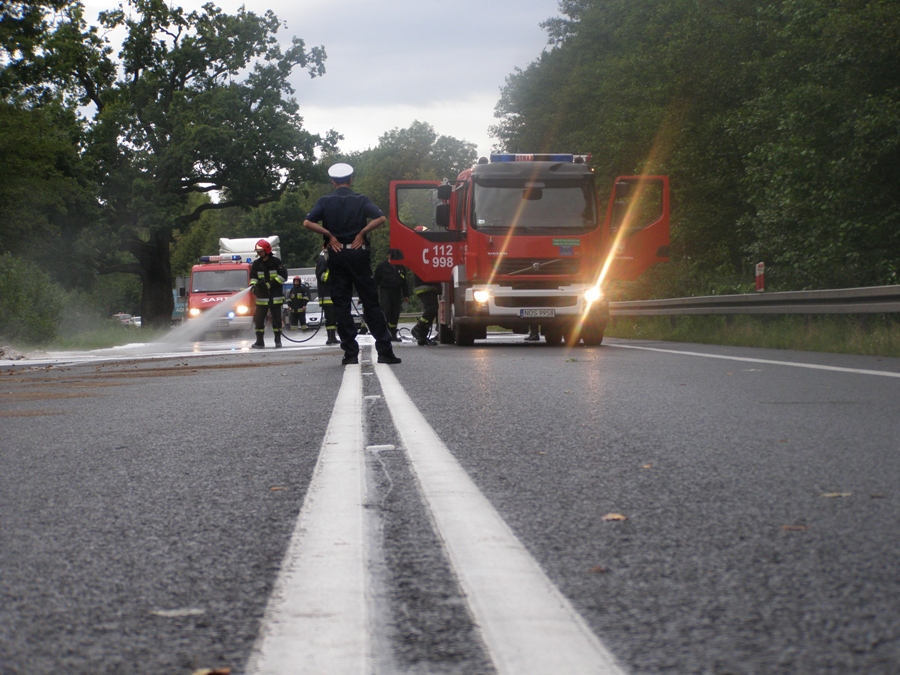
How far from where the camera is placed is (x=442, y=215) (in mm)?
18531

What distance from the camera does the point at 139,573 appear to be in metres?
3.04

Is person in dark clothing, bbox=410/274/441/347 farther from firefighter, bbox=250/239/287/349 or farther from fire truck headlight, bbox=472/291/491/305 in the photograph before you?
firefighter, bbox=250/239/287/349

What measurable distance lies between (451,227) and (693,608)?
16.6 metres

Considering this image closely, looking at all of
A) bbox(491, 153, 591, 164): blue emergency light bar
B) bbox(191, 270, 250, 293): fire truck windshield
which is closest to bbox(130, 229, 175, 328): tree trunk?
bbox(191, 270, 250, 293): fire truck windshield

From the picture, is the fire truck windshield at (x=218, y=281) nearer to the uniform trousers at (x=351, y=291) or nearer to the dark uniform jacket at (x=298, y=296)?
the dark uniform jacket at (x=298, y=296)

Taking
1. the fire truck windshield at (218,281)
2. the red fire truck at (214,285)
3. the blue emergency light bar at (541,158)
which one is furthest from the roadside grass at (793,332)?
the fire truck windshield at (218,281)

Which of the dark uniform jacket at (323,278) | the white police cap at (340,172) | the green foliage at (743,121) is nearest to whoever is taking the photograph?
the white police cap at (340,172)

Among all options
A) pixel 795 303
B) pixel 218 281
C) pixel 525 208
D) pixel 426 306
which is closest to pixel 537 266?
pixel 525 208

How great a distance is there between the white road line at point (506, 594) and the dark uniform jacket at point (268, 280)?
17.6 meters

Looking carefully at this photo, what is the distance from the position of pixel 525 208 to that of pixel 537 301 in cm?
142

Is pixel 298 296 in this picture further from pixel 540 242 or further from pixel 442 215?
pixel 540 242

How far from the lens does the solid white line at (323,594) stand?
2.22m

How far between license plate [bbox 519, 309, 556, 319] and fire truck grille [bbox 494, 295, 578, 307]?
0.33 feet

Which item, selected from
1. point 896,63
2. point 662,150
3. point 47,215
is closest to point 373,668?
point 896,63
